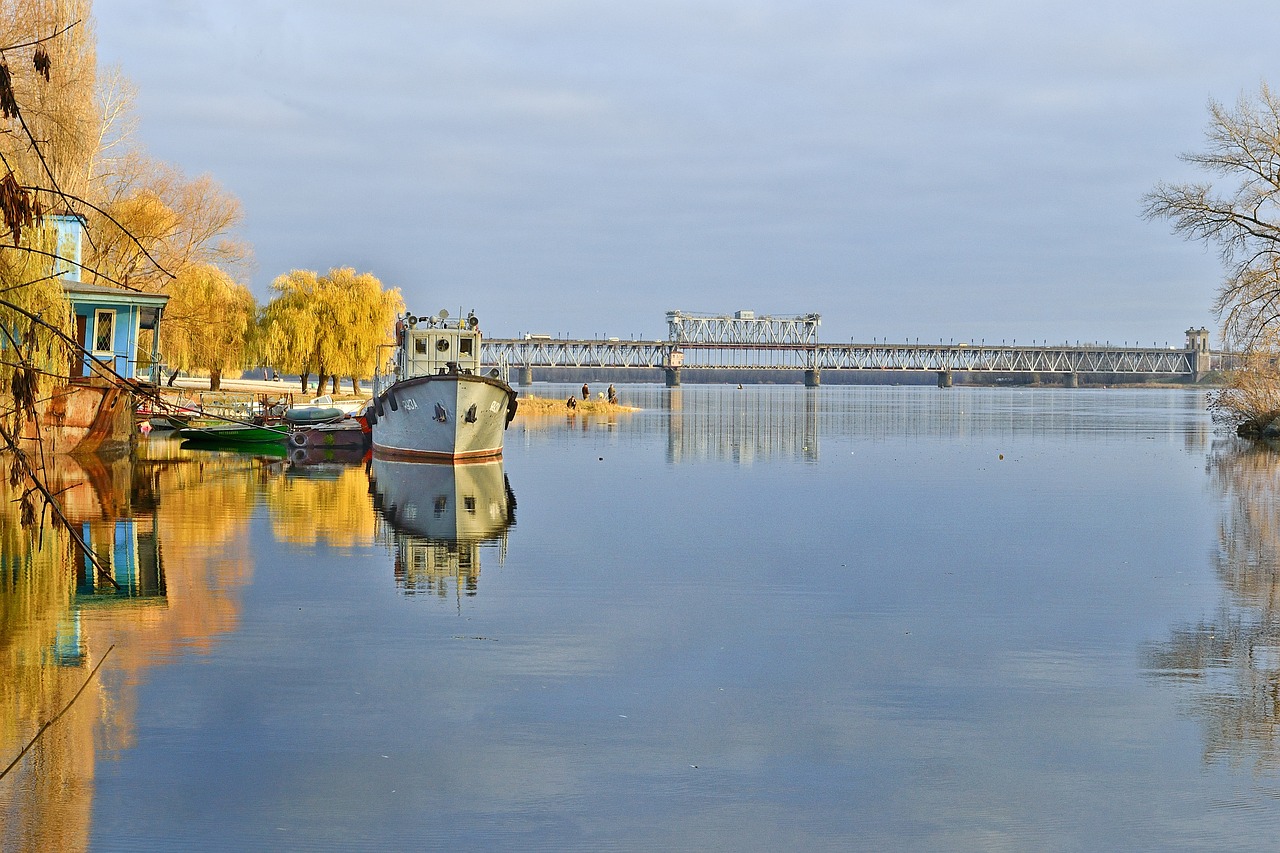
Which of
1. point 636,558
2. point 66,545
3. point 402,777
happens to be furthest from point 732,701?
point 66,545

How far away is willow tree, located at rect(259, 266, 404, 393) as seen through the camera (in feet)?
266

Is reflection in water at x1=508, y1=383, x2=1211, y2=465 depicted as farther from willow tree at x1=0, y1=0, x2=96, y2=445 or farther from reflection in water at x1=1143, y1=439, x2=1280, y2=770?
reflection in water at x1=1143, y1=439, x2=1280, y2=770

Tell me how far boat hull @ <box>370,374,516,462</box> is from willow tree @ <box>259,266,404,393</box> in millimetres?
41681

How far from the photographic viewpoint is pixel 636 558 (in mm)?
19594

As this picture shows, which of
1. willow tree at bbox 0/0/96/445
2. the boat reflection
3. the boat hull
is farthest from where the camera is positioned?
the boat hull

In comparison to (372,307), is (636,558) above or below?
below

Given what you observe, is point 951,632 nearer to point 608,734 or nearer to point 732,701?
point 732,701

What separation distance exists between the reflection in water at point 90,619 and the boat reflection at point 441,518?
2.27 m

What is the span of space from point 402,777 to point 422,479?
24870mm

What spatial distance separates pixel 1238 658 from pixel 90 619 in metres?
11.0

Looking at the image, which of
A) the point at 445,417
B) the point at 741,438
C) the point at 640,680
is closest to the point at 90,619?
the point at 640,680

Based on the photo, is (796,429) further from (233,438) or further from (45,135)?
(45,135)

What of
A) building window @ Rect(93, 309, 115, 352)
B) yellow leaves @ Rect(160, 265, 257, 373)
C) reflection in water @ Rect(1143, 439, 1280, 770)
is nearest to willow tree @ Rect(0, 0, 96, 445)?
building window @ Rect(93, 309, 115, 352)

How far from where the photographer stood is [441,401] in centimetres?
3772
